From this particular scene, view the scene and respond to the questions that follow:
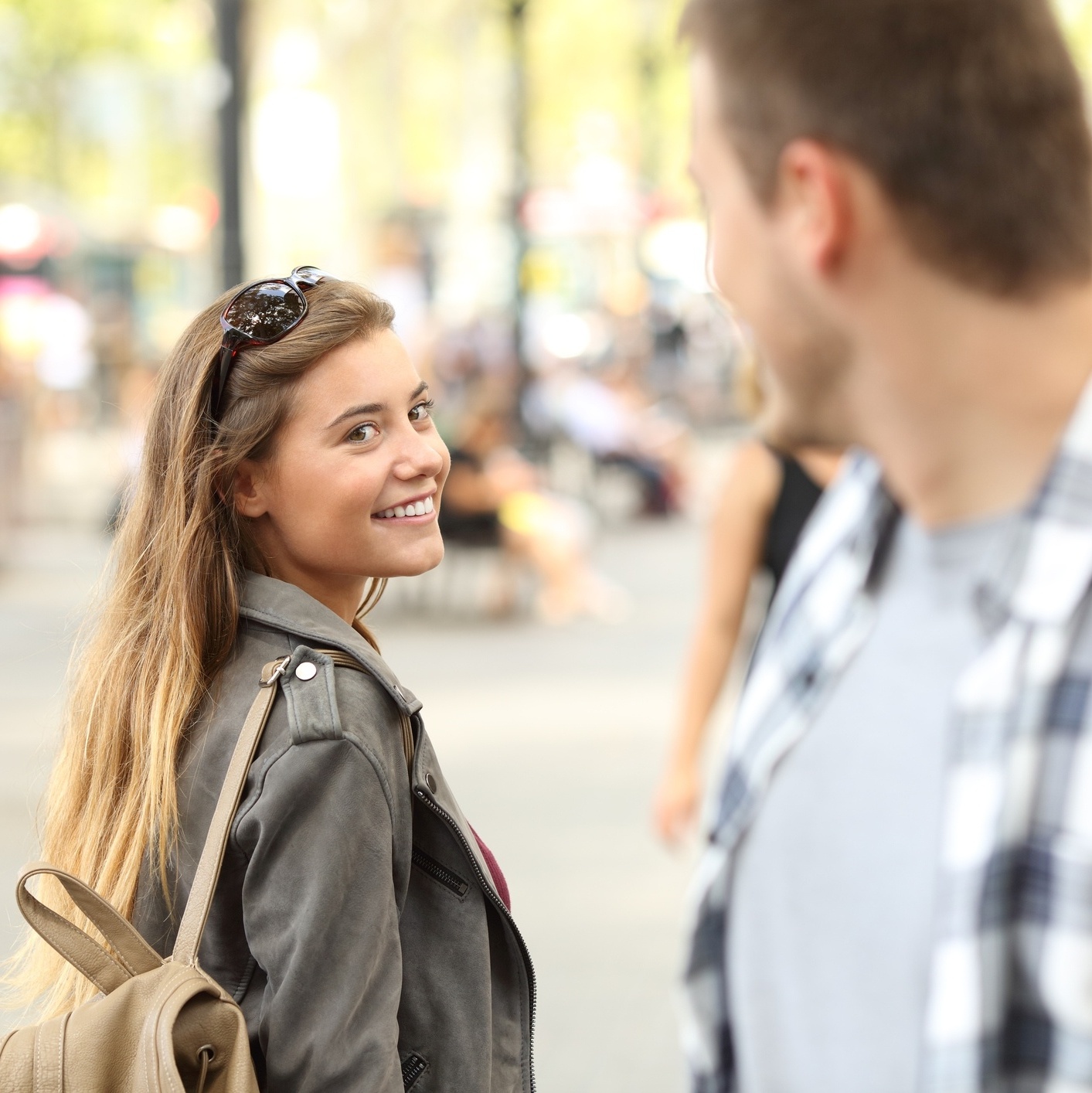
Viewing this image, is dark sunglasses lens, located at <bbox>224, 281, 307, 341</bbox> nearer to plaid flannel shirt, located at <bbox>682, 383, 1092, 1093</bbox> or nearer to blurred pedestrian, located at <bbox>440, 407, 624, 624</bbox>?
plaid flannel shirt, located at <bbox>682, 383, 1092, 1093</bbox>

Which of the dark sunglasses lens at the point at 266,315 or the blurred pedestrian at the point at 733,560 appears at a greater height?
the dark sunglasses lens at the point at 266,315

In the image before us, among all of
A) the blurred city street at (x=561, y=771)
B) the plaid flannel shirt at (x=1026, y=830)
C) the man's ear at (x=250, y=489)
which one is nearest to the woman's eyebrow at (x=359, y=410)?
the man's ear at (x=250, y=489)

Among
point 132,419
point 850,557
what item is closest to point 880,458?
point 850,557

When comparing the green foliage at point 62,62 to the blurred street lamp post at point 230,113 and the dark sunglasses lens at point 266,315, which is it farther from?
the dark sunglasses lens at point 266,315

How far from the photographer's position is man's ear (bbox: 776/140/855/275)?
1231mm

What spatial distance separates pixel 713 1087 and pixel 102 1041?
0.61m

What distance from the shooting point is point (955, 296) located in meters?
1.24

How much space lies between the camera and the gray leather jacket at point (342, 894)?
5.25 feet

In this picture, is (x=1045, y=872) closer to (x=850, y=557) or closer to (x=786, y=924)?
(x=786, y=924)

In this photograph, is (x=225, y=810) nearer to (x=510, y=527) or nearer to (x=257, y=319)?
(x=257, y=319)

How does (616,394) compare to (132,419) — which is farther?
(616,394)

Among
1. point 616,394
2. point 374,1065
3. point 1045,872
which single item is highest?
point 1045,872

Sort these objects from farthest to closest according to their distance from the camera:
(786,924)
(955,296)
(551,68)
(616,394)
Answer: (551,68) < (616,394) < (786,924) < (955,296)

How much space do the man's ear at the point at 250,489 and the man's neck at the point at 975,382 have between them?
2.69 ft
